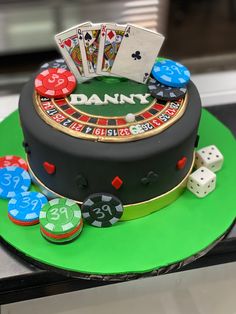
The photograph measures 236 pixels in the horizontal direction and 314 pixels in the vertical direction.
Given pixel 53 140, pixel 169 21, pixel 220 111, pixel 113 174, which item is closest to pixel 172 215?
pixel 113 174

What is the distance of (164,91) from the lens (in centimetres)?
109

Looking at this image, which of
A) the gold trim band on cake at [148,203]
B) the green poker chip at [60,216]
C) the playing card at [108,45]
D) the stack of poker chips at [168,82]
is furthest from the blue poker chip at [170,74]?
the green poker chip at [60,216]

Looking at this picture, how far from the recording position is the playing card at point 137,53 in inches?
41.6

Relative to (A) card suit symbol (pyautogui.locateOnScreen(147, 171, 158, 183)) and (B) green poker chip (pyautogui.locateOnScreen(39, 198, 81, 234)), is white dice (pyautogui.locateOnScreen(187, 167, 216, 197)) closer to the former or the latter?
(A) card suit symbol (pyautogui.locateOnScreen(147, 171, 158, 183))

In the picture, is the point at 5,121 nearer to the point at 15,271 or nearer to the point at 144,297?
the point at 15,271

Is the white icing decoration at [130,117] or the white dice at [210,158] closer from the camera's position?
the white icing decoration at [130,117]

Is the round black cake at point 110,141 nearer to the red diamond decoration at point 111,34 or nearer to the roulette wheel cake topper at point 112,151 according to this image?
the roulette wheel cake topper at point 112,151

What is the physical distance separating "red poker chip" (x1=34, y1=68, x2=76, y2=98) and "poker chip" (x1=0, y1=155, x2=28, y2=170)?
0.19 m

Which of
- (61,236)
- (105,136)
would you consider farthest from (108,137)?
(61,236)

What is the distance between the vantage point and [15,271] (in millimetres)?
→ 1016

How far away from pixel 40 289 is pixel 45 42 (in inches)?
49.4

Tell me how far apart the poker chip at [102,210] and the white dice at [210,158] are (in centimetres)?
25

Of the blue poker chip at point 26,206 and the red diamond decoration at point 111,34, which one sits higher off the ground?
the red diamond decoration at point 111,34

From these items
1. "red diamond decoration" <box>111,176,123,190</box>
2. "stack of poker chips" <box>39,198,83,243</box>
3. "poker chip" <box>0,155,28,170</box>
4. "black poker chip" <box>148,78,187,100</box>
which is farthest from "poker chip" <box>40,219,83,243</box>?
"black poker chip" <box>148,78,187,100</box>
